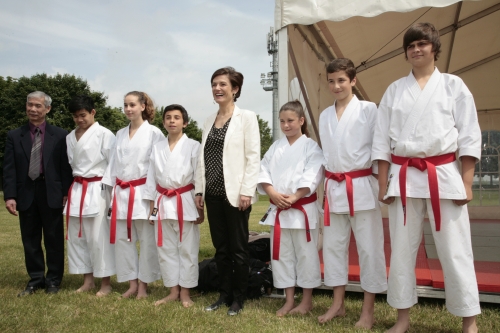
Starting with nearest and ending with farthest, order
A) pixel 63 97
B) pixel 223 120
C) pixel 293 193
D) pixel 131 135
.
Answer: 1. pixel 293 193
2. pixel 223 120
3. pixel 131 135
4. pixel 63 97

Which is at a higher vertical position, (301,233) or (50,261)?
(301,233)

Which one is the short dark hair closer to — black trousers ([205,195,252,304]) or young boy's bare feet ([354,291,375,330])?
black trousers ([205,195,252,304])

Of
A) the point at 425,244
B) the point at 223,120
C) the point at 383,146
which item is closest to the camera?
the point at 383,146

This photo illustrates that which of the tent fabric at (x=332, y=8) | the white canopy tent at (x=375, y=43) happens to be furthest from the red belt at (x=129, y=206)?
the tent fabric at (x=332, y=8)

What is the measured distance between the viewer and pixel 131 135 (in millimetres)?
3785

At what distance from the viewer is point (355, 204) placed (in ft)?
9.31

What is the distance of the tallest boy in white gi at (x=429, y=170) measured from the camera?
96.9 inches

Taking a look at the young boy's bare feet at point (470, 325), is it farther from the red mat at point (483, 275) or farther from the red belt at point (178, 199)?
the red belt at point (178, 199)

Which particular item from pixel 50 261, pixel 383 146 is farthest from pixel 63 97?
pixel 383 146

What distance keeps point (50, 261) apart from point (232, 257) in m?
1.83

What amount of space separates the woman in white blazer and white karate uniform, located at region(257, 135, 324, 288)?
0.58 ft

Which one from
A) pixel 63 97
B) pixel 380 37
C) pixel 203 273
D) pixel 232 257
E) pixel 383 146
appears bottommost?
pixel 203 273

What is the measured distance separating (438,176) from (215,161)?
1580mm

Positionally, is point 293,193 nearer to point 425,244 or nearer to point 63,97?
point 425,244
